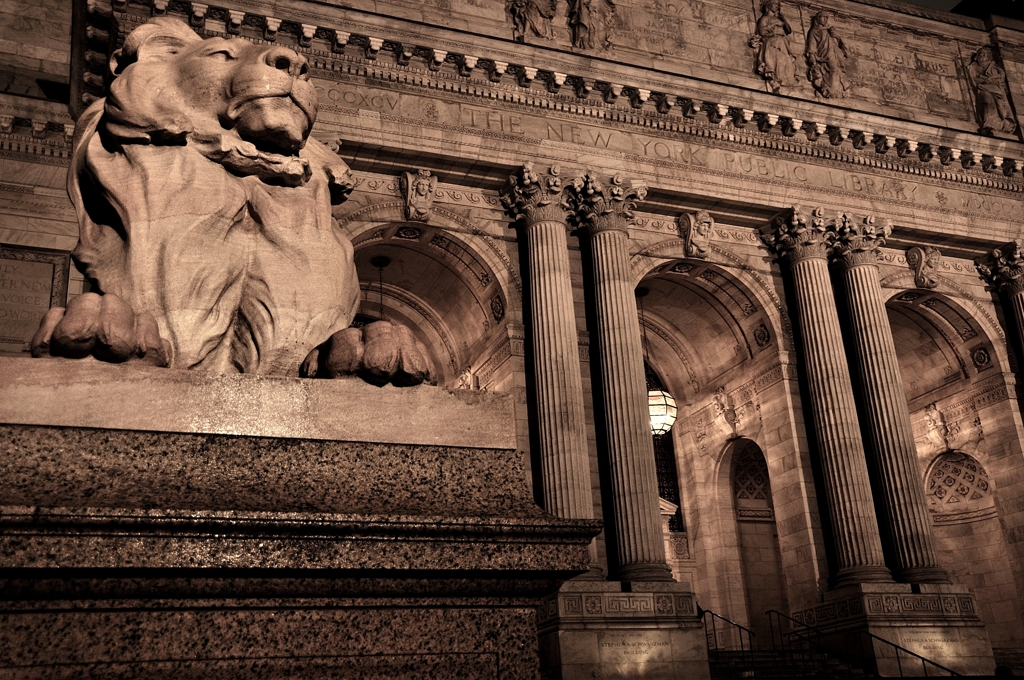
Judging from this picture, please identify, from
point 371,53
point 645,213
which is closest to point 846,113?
point 645,213

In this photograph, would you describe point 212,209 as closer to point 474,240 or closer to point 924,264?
point 474,240

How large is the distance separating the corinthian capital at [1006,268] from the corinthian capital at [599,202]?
9.65 metres

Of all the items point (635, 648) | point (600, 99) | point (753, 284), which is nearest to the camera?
point (635, 648)

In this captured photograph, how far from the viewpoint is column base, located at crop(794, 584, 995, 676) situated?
1702cm

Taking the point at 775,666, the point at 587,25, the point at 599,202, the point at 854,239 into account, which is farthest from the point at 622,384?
the point at 587,25

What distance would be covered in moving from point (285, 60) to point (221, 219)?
76 cm

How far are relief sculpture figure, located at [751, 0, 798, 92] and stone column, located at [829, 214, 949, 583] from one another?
3.36 m

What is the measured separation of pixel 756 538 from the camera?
24094 millimetres

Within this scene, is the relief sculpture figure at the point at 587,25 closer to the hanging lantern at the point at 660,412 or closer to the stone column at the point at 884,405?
the stone column at the point at 884,405

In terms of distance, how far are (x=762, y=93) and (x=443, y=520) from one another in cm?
1903

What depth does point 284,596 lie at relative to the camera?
10.6 feet

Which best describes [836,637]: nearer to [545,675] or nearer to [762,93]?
[545,675]

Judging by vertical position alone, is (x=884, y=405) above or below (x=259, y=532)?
above

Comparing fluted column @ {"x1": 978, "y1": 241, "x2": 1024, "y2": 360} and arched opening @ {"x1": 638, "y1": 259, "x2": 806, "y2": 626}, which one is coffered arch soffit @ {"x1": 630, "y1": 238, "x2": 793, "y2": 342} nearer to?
arched opening @ {"x1": 638, "y1": 259, "x2": 806, "y2": 626}
